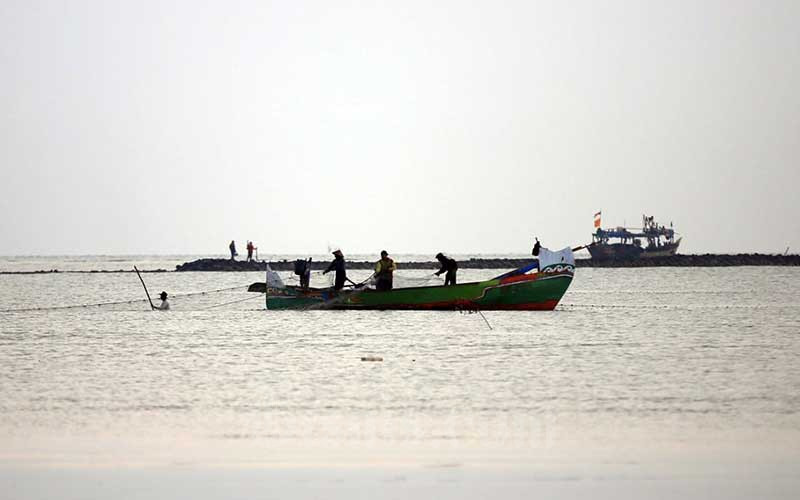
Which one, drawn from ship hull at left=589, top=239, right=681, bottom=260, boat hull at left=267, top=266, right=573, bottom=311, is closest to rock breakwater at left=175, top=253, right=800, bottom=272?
ship hull at left=589, top=239, right=681, bottom=260

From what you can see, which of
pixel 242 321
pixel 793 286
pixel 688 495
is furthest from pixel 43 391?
pixel 793 286

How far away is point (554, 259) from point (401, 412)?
19644 mm

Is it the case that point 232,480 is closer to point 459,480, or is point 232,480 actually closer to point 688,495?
point 459,480

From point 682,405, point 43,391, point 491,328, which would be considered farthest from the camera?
point 491,328

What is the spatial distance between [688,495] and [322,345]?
1541cm

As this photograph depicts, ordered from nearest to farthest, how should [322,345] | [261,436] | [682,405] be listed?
[261,436] < [682,405] < [322,345]

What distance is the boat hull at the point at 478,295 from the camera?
33.2 meters

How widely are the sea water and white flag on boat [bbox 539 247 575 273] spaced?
411 cm

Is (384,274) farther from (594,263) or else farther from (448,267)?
(594,263)

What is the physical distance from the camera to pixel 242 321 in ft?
107

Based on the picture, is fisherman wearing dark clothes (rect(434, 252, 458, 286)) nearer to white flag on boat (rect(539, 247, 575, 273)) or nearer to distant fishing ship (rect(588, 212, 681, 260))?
white flag on boat (rect(539, 247, 575, 273))

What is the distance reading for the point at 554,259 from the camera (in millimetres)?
32875

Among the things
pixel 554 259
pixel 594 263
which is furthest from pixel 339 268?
pixel 594 263

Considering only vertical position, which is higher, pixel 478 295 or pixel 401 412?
pixel 478 295
